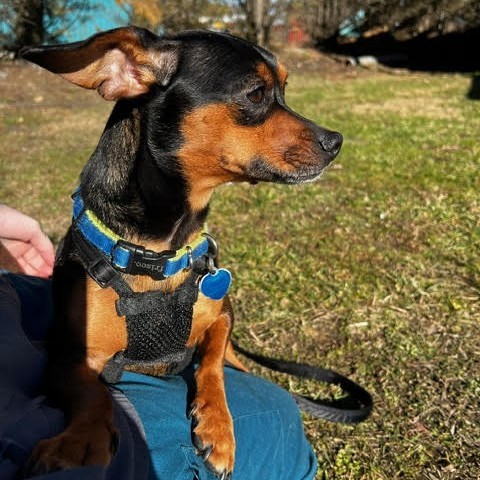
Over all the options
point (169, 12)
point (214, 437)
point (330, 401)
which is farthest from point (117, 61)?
point (169, 12)

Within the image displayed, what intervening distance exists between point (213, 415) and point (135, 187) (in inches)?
35.2

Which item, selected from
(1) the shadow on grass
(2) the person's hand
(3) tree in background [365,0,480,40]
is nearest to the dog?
(2) the person's hand

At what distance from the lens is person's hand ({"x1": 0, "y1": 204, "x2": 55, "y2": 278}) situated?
8.30 ft

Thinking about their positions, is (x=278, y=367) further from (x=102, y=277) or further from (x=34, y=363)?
(x=34, y=363)

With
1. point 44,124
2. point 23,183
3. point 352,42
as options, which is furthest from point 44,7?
point 352,42

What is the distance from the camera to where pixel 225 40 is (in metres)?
2.45

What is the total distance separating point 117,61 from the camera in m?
2.20

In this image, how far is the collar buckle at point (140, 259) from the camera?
6.94 feet

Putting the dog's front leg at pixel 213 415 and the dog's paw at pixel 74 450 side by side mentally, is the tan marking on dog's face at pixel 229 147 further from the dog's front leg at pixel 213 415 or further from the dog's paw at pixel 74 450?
the dog's paw at pixel 74 450

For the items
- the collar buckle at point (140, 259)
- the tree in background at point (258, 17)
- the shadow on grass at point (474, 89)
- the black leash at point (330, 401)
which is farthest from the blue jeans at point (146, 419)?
the tree in background at point (258, 17)

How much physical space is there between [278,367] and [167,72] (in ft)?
5.29

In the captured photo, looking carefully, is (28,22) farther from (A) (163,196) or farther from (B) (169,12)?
(A) (163,196)

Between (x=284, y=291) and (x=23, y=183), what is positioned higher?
(x=284, y=291)

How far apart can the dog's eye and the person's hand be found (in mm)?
1157
